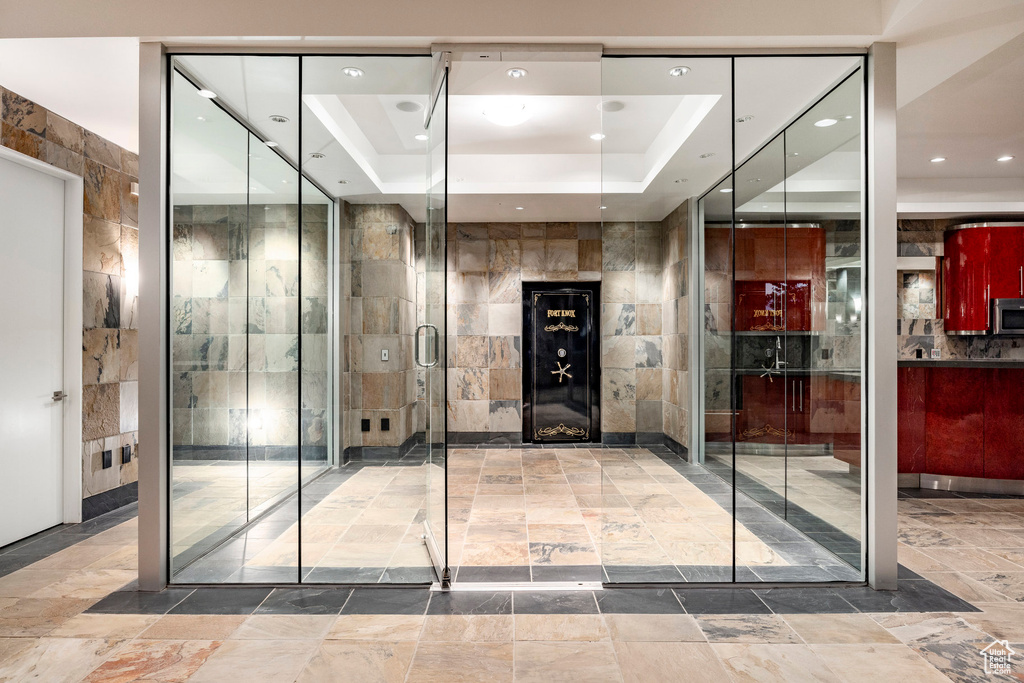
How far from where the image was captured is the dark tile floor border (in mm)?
2641

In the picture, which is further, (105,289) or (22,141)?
(105,289)

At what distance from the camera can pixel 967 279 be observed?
6.25 meters

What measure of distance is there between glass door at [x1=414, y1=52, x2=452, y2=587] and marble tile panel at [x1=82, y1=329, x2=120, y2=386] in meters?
2.77

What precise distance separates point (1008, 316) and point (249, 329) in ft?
24.7

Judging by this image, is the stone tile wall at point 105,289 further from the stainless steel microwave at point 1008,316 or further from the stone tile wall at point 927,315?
A: the stainless steel microwave at point 1008,316

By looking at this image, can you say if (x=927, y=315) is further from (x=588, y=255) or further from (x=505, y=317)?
(x=505, y=317)

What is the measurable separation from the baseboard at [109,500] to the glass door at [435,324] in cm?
278

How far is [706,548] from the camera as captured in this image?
3.10 meters

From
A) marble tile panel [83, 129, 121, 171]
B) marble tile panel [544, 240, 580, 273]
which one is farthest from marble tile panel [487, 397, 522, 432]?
marble tile panel [83, 129, 121, 171]

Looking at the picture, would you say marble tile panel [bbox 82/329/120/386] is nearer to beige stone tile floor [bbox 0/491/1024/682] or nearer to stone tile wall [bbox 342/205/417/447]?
beige stone tile floor [bbox 0/491/1024/682]

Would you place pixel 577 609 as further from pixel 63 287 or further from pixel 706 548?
pixel 63 287

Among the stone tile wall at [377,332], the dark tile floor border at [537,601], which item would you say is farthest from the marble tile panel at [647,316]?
the dark tile floor border at [537,601]

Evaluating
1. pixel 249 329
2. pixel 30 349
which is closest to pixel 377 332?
pixel 249 329

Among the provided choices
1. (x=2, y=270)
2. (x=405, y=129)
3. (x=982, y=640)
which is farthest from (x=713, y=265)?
(x=2, y=270)
